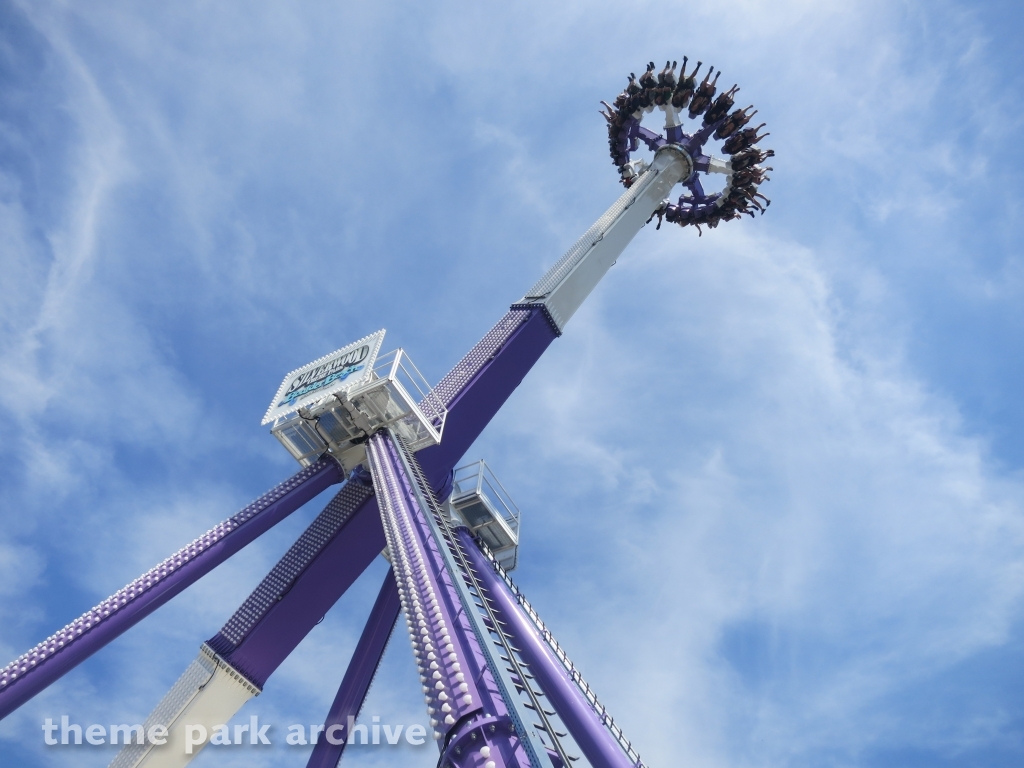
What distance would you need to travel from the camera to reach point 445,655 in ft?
23.0

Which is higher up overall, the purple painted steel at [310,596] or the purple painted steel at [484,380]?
the purple painted steel at [484,380]

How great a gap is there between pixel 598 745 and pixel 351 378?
727 centimetres

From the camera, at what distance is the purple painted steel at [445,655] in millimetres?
6074

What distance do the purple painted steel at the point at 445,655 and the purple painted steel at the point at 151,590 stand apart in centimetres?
332

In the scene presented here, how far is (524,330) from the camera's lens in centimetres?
1762

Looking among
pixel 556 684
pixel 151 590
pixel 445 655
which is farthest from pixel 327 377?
pixel 445 655

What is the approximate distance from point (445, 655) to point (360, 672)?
27.2 feet

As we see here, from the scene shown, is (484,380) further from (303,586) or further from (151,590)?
(151,590)

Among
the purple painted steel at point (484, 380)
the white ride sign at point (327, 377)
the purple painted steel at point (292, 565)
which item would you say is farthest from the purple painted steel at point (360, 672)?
the white ride sign at point (327, 377)

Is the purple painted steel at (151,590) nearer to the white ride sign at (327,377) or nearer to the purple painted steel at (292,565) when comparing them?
the purple painted steel at (292,565)

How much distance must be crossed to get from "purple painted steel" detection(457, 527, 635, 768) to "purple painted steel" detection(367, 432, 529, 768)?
14.3 ft

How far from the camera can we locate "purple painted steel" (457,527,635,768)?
12039mm

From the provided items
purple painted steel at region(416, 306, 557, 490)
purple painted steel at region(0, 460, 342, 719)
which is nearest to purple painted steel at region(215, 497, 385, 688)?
purple painted steel at region(0, 460, 342, 719)

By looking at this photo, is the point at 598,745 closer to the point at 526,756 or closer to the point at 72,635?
the point at 526,756
